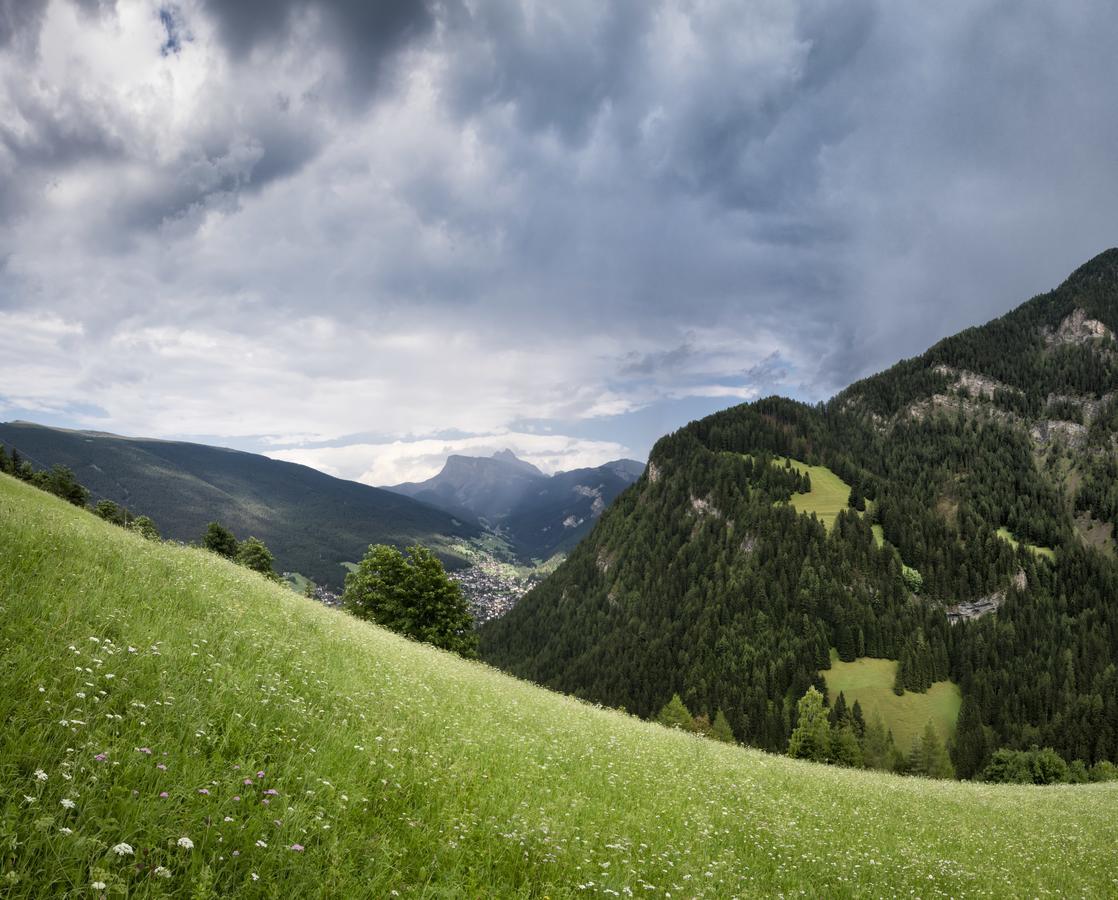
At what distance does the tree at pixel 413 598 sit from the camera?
5191 cm

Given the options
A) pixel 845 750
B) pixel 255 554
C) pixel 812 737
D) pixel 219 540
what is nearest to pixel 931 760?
pixel 845 750

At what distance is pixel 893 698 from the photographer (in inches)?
5374

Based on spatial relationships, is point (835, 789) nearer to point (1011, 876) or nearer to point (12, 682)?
point (1011, 876)

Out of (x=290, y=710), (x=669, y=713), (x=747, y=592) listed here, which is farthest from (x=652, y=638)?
(x=290, y=710)

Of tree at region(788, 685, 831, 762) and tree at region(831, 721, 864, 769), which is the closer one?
tree at region(788, 685, 831, 762)

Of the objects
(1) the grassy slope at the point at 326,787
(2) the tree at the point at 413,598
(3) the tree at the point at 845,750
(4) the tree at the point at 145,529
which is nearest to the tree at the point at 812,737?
(3) the tree at the point at 845,750

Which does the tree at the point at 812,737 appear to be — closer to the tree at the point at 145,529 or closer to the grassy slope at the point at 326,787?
the grassy slope at the point at 326,787

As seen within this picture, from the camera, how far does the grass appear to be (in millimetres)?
126506

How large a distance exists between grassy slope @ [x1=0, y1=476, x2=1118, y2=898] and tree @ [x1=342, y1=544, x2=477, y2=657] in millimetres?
38994

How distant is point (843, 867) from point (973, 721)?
161 metres

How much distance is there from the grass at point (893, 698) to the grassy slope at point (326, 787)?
137 metres

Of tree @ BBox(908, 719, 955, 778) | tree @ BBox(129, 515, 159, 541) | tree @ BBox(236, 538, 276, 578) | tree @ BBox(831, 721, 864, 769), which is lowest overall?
tree @ BBox(908, 719, 955, 778)

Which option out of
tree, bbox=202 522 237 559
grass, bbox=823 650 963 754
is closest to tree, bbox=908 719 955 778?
grass, bbox=823 650 963 754

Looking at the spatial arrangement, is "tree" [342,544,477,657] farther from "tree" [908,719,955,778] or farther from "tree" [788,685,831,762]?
"tree" [908,719,955,778]
